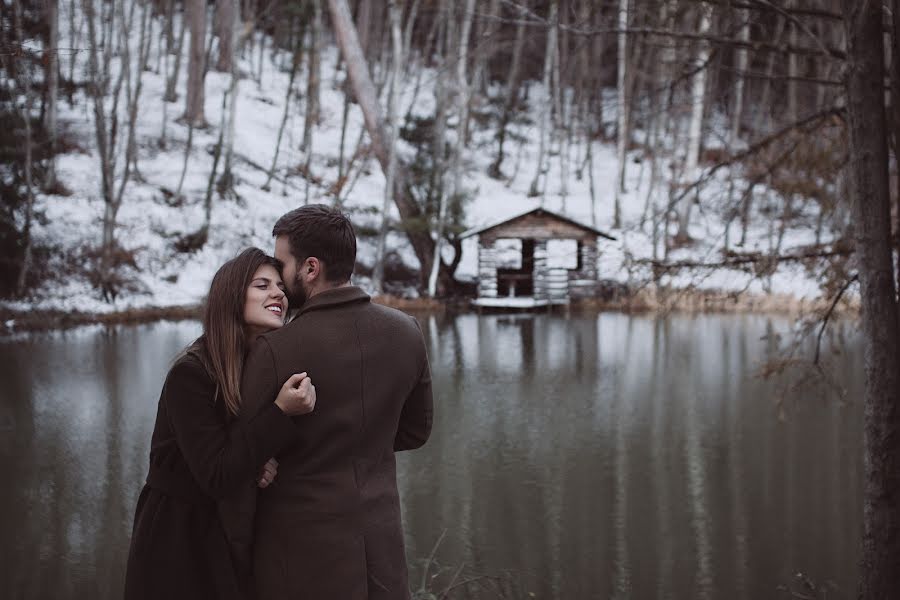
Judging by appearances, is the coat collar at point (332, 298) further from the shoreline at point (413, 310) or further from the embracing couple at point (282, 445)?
the shoreline at point (413, 310)

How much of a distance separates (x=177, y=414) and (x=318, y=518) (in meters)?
0.46

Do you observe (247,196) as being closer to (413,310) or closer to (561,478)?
(413,310)

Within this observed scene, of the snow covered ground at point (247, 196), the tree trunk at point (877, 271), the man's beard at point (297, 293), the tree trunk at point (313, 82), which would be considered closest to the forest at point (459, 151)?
the tree trunk at point (877, 271)

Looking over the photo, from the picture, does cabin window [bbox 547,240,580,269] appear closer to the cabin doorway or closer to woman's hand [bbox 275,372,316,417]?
the cabin doorway

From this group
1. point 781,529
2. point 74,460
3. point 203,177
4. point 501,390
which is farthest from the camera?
point 203,177

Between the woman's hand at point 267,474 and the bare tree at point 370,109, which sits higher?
the bare tree at point 370,109

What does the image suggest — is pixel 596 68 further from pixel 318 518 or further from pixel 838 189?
pixel 318 518

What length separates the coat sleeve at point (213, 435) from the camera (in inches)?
98.3

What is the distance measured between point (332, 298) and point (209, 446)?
19.8 inches

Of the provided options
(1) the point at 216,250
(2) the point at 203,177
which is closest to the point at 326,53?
(2) the point at 203,177

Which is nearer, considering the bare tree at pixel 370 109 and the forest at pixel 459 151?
the forest at pixel 459 151

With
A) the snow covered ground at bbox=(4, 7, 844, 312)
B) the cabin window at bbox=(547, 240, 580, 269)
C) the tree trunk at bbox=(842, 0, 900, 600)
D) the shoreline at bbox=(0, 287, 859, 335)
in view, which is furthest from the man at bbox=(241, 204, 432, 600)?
the cabin window at bbox=(547, 240, 580, 269)

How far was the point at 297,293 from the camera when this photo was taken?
268cm

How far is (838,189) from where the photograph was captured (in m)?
8.05
